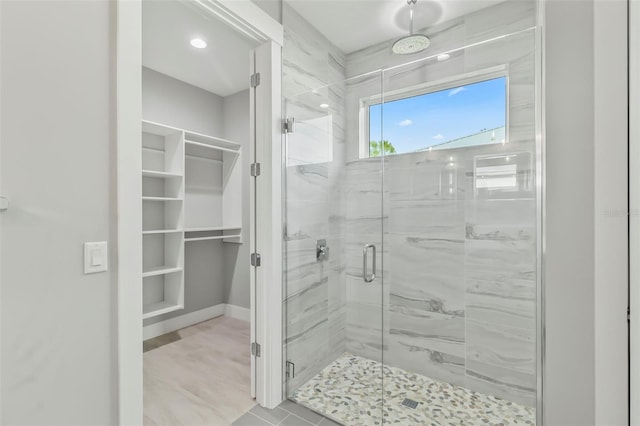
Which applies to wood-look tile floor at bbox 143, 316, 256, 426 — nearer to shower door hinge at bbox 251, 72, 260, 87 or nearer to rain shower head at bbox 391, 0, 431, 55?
shower door hinge at bbox 251, 72, 260, 87

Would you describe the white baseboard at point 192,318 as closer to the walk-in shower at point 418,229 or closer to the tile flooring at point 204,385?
the tile flooring at point 204,385

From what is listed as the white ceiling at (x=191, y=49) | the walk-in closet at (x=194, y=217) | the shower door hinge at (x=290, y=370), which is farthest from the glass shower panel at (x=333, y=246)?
the white ceiling at (x=191, y=49)

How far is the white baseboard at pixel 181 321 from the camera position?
3119mm

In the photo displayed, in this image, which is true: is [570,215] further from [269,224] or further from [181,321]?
[181,321]

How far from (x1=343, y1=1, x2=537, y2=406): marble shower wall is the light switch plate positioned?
1637 mm

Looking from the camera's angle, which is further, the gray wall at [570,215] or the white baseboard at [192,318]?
the white baseboard at [192,318]

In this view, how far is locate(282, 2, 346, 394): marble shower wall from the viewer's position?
7.09ft

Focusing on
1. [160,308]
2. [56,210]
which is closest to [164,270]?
[160,308]

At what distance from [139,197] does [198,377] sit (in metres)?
1.77

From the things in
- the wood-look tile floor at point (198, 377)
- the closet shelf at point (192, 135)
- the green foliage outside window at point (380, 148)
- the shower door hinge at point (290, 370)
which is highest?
the closet shelf at point (192, 135)

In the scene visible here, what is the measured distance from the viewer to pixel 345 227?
7.91ft

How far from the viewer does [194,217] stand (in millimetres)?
3531

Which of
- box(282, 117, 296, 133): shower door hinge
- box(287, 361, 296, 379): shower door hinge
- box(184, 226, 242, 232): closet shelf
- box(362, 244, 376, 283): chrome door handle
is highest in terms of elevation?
box(282, 117, 296, 133): shower door hinge

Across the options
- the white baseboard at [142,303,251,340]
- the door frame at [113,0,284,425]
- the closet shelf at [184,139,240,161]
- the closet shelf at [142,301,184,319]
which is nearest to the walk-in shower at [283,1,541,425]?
the door frame at [113,0,284,425]
